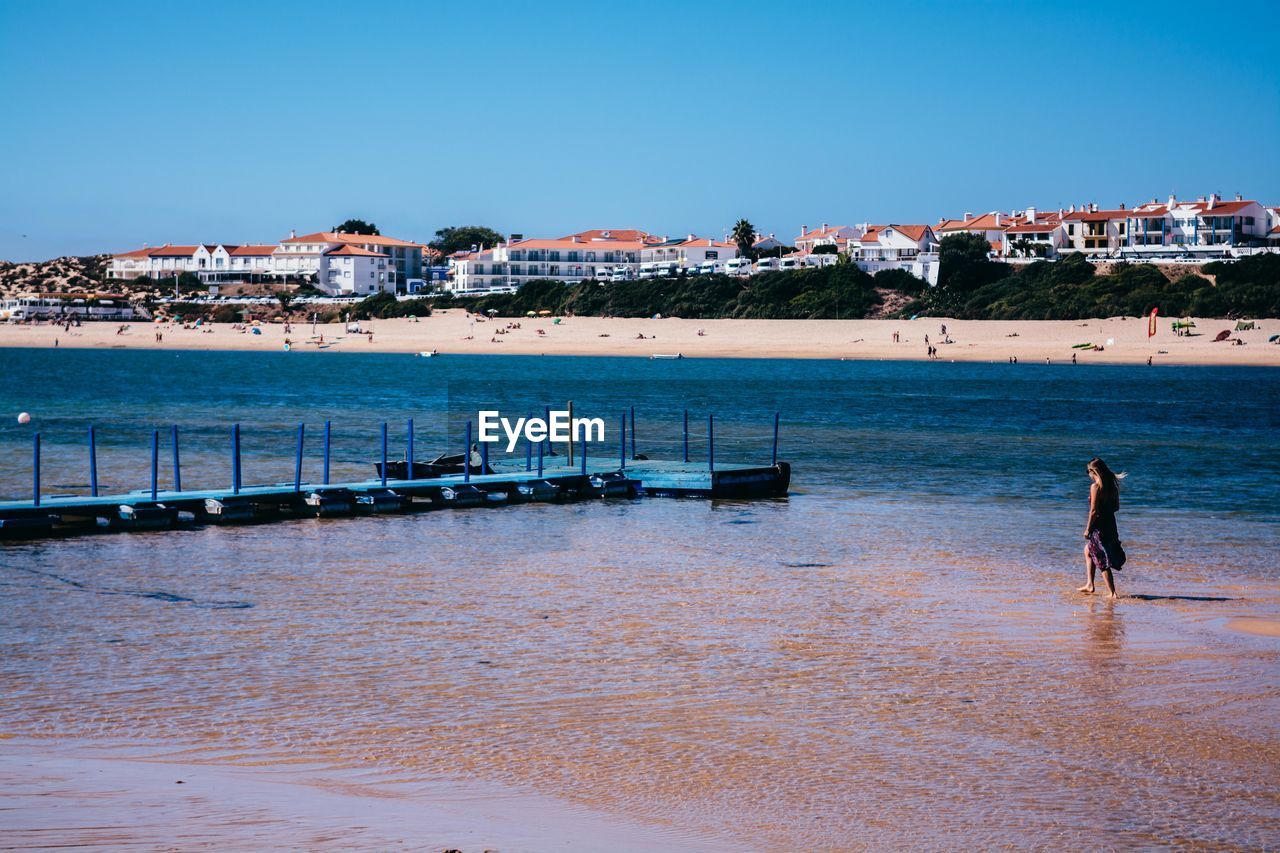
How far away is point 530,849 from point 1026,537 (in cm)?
1820

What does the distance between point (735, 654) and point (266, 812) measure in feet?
22.6

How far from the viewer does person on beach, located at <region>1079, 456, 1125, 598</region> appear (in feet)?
59.1

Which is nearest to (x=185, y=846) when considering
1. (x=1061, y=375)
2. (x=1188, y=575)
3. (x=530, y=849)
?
(x=530, y=849)

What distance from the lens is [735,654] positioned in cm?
1546

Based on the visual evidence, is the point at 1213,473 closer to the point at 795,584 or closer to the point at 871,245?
the point at 795,584

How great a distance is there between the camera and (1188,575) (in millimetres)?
20844

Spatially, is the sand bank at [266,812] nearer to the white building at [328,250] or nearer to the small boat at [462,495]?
the small boat at [462,495]

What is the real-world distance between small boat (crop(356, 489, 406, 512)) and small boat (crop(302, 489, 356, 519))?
0.21 m

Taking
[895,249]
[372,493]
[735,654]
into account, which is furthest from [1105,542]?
[895,249]

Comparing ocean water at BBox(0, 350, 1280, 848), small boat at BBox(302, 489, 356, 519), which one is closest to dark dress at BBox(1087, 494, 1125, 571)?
ocean water at BBox(0, 350, 1280, 848)

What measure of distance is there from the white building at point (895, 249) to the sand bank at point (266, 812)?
133 metres

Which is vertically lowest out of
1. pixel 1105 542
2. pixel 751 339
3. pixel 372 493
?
pixel 372 493

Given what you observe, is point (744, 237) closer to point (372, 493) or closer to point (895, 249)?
point (895, 249)

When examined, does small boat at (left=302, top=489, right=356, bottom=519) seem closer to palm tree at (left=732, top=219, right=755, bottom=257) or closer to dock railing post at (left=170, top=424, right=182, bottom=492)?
dock railing post at (left=170, top=424, right=182, bottom=492)
